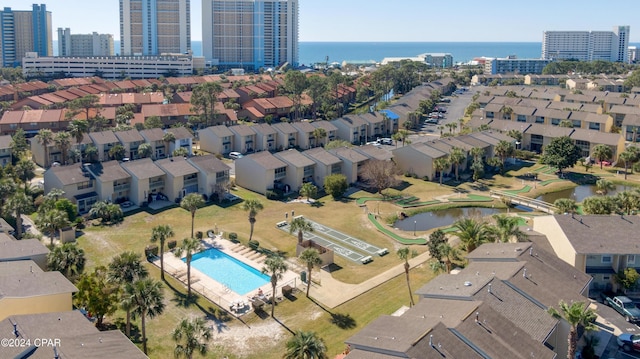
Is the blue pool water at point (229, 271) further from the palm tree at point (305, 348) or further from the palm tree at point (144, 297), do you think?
the palm tree at point (305, 348)

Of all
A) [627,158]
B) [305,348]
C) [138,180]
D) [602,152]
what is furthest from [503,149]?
[305,348]

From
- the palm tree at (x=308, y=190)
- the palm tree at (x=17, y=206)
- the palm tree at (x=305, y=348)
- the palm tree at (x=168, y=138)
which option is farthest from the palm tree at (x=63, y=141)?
the palm tree at (x=305, y=348)

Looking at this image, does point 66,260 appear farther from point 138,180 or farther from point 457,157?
point 457,157

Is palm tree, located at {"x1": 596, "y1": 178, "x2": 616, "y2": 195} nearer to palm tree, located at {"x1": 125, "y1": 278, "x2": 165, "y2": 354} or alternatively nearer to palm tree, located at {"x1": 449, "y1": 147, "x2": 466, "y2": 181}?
palm tree, located at {"x1": 449, "y1": 147, "x2": 466, "y2": 181}

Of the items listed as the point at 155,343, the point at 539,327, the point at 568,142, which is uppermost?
the point at 568,142

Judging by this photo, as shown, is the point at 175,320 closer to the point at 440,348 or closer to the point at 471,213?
the point at 440,348

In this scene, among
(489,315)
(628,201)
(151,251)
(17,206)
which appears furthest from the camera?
(628,201)

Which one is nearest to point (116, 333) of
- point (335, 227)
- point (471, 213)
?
point (335, 227)
